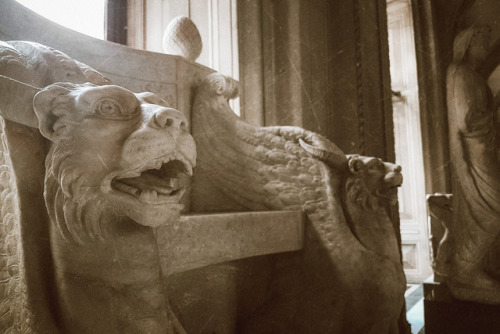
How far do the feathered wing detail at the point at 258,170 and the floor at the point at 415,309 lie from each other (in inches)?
81.4

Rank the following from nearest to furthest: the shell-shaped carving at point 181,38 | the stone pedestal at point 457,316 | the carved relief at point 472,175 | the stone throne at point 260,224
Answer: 1. the stone throne at point 260,224
2. the shell-shaped carving at point 181,38
3. the stone pedestal at point 457,316
4. the carved relief at point 472,175

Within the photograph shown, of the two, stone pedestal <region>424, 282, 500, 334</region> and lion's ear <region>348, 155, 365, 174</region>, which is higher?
lion's ear <region>348, 155, 365, 174</region>

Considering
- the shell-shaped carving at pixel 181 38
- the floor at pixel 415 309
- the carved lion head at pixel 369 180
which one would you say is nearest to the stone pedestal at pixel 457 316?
the floor at pixel 415 309

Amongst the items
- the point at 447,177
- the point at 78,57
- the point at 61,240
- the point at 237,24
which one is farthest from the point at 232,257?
the point at 447,177

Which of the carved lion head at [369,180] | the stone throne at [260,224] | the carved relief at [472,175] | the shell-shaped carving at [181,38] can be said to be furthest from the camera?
the carved relief at [472,175]

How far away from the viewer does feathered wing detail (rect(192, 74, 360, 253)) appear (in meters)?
1.87

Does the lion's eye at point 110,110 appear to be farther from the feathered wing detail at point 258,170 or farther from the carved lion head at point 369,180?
the carved lion head at point 369,180

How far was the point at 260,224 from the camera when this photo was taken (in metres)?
1.68

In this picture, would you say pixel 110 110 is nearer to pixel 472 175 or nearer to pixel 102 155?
pixel 102 155

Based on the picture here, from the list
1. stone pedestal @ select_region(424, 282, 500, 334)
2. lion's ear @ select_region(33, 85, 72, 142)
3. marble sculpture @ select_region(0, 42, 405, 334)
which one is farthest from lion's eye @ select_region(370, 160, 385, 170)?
stone pedestal @ select_region(424, 282, 500, 334)

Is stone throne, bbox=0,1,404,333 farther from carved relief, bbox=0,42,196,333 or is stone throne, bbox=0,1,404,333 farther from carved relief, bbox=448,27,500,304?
carved relief, bbox=448,27,500,304

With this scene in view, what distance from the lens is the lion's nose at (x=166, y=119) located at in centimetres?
88

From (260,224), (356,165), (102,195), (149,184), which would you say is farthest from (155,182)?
(356,165)

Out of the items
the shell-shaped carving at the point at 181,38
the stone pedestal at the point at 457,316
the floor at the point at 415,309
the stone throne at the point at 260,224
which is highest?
the shell-shaped carving at the point at 181,38
